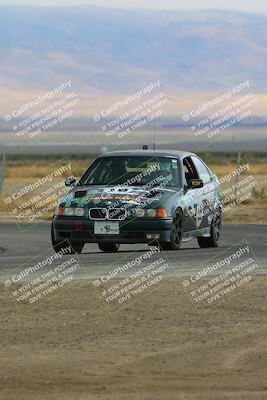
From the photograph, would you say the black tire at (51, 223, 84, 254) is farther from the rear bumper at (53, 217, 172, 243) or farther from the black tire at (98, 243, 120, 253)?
the black tire at (98, 243, 120, 253)

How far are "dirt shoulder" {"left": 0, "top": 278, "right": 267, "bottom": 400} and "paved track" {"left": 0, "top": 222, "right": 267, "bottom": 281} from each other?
3065 millimetres

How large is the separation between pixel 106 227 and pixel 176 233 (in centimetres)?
115

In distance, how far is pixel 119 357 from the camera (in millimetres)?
10828

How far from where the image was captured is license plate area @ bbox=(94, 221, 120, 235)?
20.0 meters

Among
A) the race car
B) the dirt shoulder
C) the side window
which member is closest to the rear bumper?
the race car

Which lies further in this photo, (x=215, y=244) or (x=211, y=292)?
(x=215, y=244)

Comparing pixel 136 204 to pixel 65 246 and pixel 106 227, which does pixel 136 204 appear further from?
pixel 65 246

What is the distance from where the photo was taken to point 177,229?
67.2ft

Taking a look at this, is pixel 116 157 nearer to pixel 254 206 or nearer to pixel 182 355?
pixel 182 355

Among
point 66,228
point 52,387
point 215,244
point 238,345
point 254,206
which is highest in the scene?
point 52,387

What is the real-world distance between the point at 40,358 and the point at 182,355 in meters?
1.14

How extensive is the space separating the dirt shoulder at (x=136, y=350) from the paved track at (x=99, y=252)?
10.1 ft

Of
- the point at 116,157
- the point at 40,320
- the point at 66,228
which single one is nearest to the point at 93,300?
the point at 40,320

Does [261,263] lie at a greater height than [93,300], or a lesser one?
lesser
